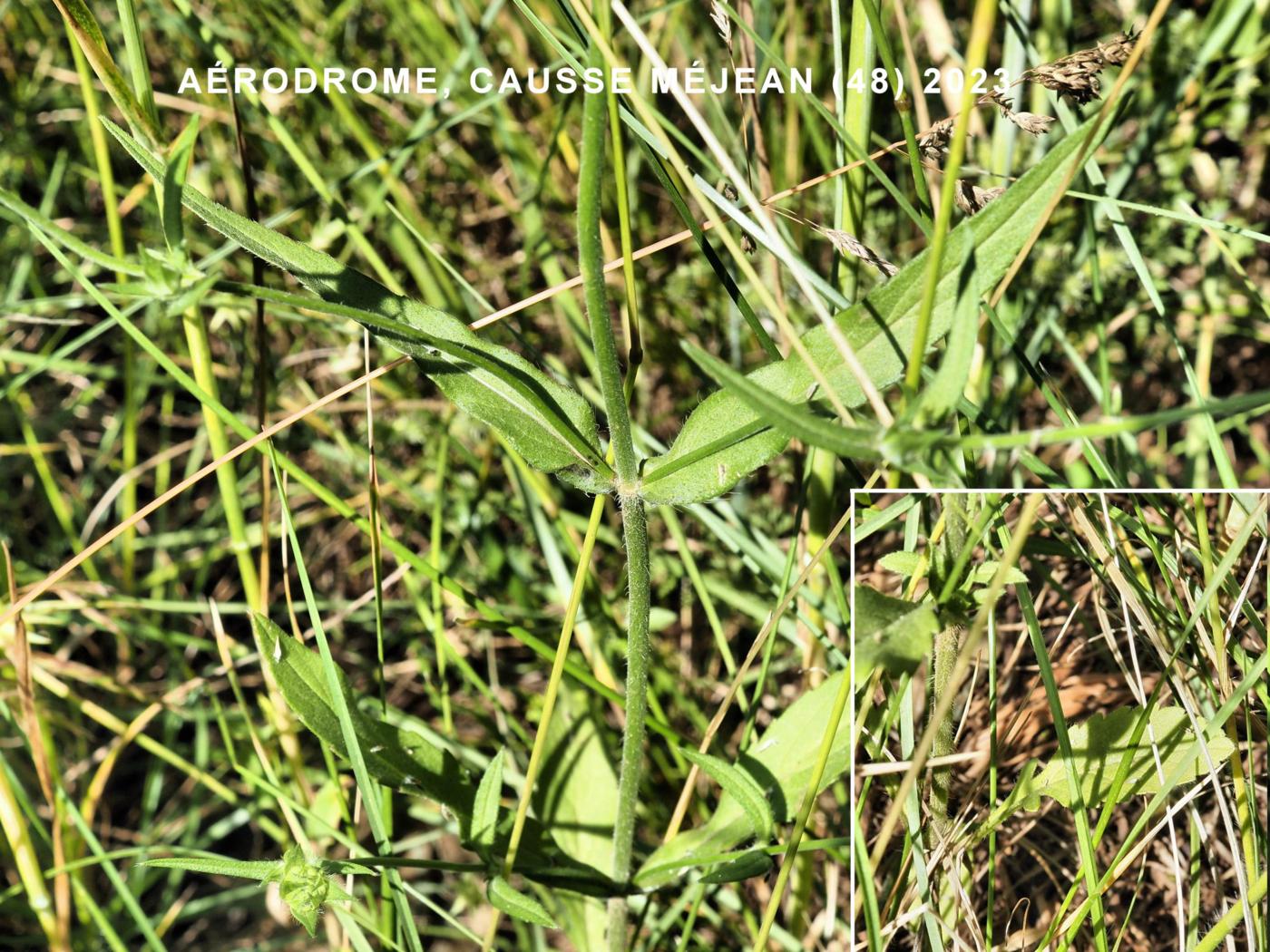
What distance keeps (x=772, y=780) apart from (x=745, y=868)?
0.15 m

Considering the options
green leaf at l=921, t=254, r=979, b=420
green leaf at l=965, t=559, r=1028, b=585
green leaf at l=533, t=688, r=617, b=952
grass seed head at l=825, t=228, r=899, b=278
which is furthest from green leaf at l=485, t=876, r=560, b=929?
grass seed head at l=825, t=228, r=899, b=278

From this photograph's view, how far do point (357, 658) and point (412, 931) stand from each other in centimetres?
78

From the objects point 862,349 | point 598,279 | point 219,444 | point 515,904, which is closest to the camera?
point 598,279

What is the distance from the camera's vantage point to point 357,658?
6.35ft

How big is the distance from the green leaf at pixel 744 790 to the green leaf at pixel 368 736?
0.32m

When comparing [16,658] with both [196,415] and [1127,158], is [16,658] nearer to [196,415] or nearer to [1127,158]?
[196,415]

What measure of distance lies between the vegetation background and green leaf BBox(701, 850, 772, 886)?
16 cm

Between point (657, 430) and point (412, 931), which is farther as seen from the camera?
point (657, 430)

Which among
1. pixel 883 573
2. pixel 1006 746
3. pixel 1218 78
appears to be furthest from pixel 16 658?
pixel 1218 78

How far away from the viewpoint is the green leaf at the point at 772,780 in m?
1.32

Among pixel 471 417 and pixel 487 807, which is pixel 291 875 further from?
pixel 471 417

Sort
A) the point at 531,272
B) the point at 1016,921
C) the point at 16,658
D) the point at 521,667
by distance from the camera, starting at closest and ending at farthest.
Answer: the point at 1016,921 < the point at 16,658 < the point at 521,667 < the point at 531,272

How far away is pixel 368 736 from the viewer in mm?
1265

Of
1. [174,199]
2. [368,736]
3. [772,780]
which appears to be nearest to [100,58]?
[174,199]
